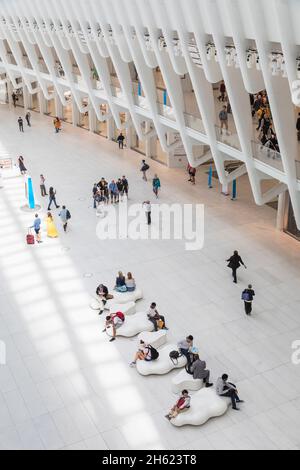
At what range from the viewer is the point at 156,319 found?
52.2 feet

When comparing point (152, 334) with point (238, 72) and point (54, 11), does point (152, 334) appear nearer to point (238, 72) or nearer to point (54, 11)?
point (238, 72)

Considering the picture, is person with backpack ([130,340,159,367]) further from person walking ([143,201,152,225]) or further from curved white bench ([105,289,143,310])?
person walking ([143,201,152,225])

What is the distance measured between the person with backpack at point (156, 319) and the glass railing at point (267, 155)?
5.88 m

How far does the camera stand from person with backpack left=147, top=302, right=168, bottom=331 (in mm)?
15891

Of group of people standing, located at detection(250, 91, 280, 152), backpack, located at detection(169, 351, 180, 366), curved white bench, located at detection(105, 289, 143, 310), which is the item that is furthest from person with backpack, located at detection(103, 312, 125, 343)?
group of people standing, located at detection(250, 91, 280, 152)

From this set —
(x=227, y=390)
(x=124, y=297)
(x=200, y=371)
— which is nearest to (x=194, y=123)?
(x=124, y=297)

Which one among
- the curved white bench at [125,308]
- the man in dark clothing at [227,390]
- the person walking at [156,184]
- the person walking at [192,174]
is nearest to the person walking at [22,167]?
the person walking at [156,184]

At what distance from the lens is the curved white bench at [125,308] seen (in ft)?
54.8

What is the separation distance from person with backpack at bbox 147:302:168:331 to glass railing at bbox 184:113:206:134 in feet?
27.1

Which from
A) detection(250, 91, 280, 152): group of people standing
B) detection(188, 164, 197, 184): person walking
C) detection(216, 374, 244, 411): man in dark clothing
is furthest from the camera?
detection(188, 164, 197, 184): person walking

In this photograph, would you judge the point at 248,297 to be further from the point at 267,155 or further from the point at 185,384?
the point at 267,155

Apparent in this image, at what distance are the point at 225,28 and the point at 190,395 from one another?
1006cm

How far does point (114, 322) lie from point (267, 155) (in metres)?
7.10
